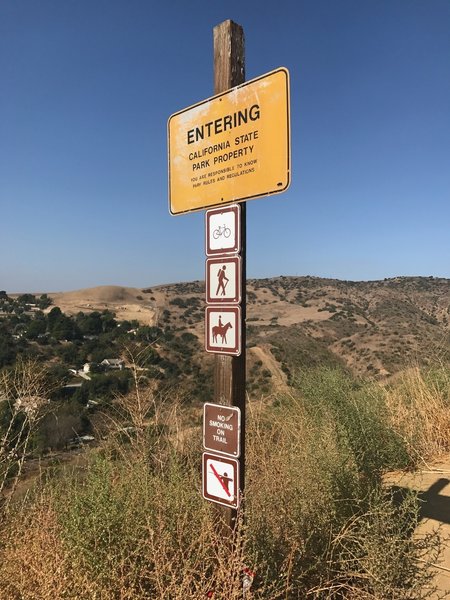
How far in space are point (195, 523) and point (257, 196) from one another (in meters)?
1.75

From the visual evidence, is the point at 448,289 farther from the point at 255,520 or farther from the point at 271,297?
the point at 255,520

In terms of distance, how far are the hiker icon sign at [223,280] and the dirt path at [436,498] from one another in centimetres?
180

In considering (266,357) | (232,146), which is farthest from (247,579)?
(266,357)

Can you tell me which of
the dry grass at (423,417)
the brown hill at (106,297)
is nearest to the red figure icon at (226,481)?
the dry grass at (423,417)

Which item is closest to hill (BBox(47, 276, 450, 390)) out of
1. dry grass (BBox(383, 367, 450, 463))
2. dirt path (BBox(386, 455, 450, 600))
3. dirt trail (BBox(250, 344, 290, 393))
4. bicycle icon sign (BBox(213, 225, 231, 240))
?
dirt trail (BBox(250, 344, 290, 393))

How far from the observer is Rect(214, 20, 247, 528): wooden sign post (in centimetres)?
226

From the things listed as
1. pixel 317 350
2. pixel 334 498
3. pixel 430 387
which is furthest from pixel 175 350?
pixel 334 498

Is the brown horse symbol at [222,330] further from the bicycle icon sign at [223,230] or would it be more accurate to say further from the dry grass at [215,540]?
the dry grass at [215,540]

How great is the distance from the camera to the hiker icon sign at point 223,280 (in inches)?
88.7

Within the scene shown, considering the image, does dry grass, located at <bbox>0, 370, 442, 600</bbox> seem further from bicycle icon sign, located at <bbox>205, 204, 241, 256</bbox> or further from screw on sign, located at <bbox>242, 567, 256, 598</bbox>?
bicycle icon sign, located at <bbox>205, 204, 241, 256</bbox>

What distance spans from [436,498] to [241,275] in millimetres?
3198

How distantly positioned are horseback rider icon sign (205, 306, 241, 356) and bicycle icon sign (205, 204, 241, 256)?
0.31 metres

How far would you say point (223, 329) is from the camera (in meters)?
2.31

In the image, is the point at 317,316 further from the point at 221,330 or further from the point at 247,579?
the point at 247,579
